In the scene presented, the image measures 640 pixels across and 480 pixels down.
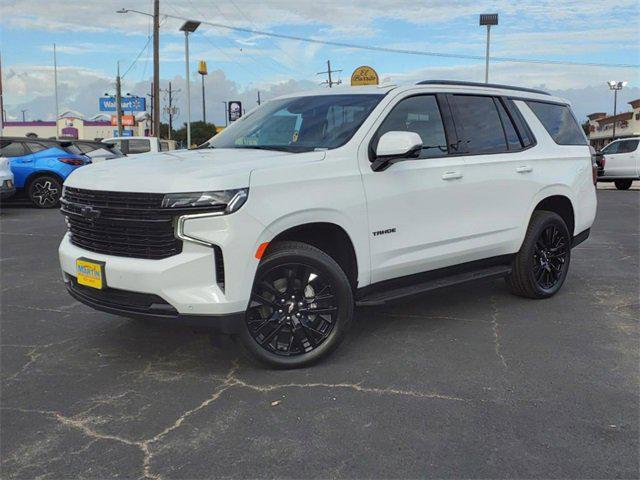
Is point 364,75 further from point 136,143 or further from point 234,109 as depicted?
point 234,109

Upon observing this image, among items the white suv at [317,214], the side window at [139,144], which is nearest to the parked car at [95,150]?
the side window at [139,144]

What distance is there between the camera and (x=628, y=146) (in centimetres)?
2048

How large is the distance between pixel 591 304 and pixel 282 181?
349 cm

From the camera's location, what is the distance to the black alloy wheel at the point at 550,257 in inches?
226

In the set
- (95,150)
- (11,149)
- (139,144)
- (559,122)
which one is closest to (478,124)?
(559,122)

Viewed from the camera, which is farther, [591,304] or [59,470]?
[591,304]

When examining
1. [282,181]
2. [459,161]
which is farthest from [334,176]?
[459,161]

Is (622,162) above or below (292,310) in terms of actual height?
above

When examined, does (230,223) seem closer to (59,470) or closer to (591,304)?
(59,470)

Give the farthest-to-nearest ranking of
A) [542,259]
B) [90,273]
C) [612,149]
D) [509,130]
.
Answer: [612,149]
[542,259]
[509,130]
[90,273]

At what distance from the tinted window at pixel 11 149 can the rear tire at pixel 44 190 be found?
732 mm

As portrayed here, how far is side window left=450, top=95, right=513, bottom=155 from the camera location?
4.99 meters

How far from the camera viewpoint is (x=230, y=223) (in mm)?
3473

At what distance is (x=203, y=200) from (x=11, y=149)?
40.4ft
